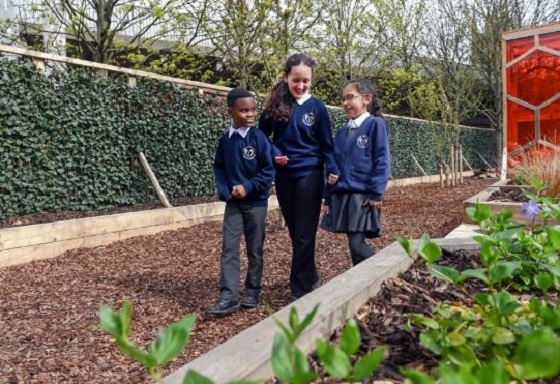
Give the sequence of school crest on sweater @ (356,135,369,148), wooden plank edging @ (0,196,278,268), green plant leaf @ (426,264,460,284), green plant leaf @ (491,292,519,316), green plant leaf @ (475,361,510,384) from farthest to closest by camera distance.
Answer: wooden plank edging @ (0,196,278,268), school crest on sweater @ (356,135,369,148), green plant leaf @ (426,264,460,284), green plant leaf @ (491,292,519,316), green plant leaf @ (475,361,510,384)

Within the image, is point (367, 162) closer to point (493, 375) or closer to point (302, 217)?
point (302, 217)

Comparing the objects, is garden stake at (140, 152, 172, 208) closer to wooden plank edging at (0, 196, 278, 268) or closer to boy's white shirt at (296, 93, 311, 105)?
wooden plank edging at (0, 196, 278, 268)

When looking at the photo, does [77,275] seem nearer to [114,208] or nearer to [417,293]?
[114,208]

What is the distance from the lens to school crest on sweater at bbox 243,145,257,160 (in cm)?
405

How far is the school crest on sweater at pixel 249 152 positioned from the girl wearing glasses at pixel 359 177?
0.54m

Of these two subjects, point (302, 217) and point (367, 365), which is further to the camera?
point (302, 217)

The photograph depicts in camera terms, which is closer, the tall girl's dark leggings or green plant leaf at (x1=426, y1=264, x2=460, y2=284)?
green plant leaf at (x1=426, y1=264, x2=460, y2=284)

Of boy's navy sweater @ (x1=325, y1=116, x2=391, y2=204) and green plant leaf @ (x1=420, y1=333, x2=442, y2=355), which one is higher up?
boy's navy sweater @ (x1=325, y1=116, x2=391, y2=204)

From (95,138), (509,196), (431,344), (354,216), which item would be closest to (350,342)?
(431,344)

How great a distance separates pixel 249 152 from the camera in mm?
4059

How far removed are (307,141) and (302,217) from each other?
1.62ft

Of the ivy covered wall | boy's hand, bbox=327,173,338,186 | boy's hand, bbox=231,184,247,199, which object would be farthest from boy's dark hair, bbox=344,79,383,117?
the ivy covered wall

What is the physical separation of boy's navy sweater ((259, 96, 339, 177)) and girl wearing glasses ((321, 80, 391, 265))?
11cm

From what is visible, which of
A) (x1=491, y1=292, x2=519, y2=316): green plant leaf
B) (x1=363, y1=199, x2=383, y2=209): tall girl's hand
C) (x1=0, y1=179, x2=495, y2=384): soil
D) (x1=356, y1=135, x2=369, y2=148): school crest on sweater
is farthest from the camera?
(x1=356, y1=135, x2=369, y2=148): school crest on sweater
